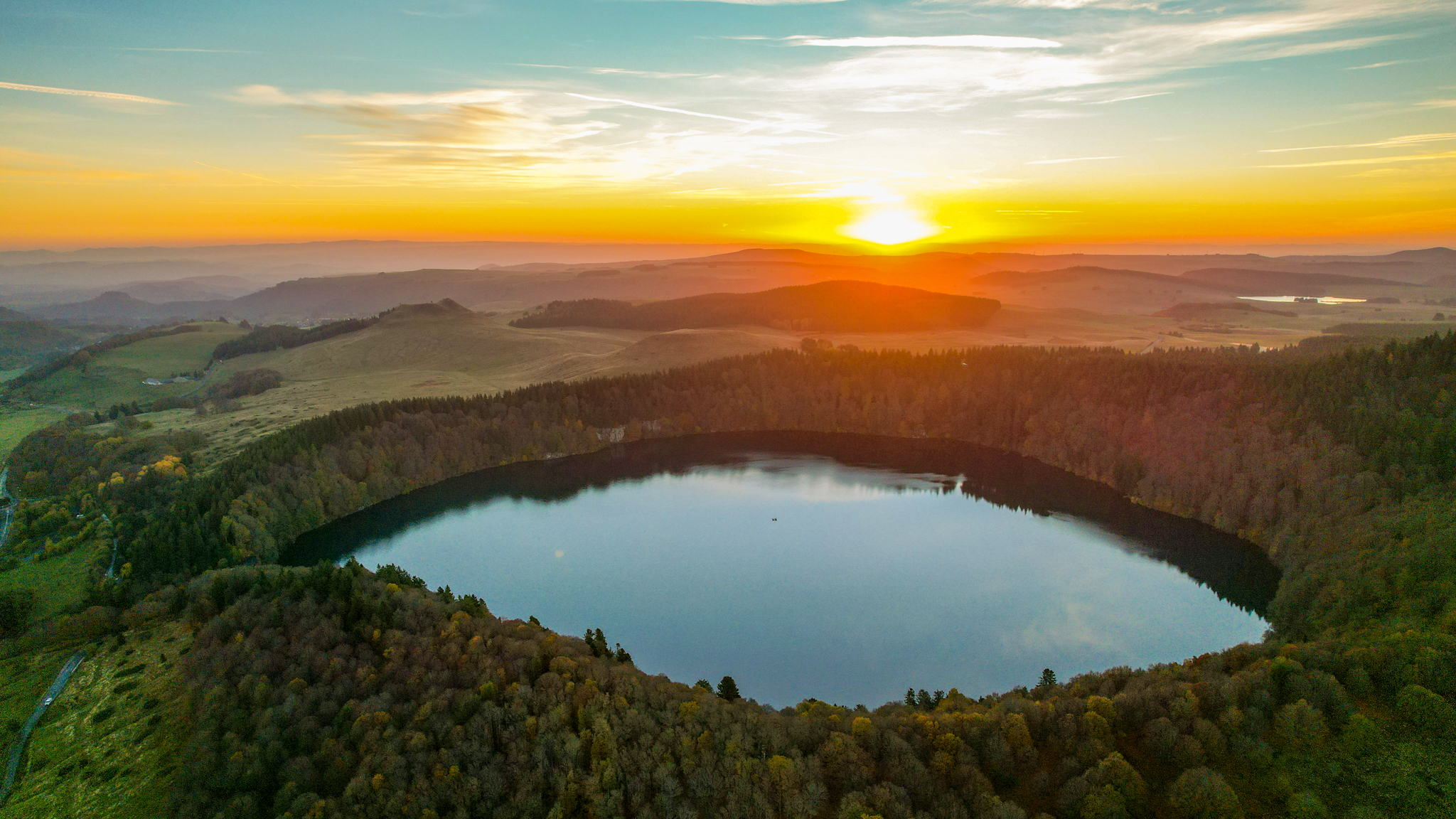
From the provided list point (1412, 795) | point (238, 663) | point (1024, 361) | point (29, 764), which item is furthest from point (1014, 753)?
point (1024, 361)

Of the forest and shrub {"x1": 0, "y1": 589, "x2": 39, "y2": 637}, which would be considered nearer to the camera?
the forest

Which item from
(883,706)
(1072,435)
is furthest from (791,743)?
(1072,435)

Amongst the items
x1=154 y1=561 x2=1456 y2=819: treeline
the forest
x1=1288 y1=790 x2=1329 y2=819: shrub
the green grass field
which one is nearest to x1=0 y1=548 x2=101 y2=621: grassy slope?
the forest

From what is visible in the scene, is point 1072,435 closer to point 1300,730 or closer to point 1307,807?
point 1300,730

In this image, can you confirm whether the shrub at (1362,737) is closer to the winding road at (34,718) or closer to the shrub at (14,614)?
the winding road at (34,718)

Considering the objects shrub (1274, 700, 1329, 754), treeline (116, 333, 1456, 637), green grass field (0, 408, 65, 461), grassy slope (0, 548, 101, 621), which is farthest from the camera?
green grass field (0, 408, 65, 461)

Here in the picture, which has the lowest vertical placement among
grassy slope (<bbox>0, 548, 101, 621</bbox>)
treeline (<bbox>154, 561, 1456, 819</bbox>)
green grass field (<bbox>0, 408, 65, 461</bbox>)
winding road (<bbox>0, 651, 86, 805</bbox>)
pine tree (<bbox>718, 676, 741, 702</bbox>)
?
winding road (<bbox>0, 651, 86, 805</bbox>)

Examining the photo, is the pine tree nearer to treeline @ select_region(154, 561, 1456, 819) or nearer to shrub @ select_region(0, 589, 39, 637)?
treeline @ select_region(154, 561, 1456, 819)
